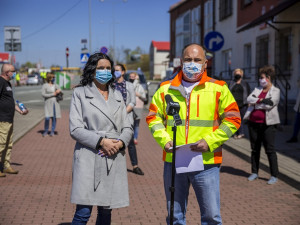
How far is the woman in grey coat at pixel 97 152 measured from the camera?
12.6 feet

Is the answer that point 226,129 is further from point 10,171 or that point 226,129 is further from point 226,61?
point 226,61

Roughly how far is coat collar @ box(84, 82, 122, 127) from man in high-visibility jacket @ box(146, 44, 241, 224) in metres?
0.41

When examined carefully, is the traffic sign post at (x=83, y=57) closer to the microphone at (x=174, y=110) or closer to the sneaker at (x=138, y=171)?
the sneaker at (x=138, y=171)

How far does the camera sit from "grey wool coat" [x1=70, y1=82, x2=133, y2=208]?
151 inches

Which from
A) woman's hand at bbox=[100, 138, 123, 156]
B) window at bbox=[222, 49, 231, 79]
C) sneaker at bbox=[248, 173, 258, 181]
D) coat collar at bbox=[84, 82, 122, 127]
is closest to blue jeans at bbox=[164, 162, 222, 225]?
woman's hand at bbox=[100, 138, 123, 156]

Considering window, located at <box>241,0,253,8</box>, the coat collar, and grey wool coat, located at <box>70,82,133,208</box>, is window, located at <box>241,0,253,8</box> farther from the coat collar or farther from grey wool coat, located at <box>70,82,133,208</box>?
grey wool coat, located at <box>70,82,133,208</box>

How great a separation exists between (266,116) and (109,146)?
4177mm

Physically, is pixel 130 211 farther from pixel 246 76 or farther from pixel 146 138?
pixel 246 76

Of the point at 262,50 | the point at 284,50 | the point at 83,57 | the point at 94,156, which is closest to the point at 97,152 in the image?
the point at 94,156

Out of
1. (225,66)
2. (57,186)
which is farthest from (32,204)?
(225,66)

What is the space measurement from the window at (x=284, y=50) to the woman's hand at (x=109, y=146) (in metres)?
16.2

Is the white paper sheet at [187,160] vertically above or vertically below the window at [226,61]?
below

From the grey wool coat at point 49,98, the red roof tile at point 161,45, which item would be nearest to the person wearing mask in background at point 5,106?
the grey wool coat at point 49,98

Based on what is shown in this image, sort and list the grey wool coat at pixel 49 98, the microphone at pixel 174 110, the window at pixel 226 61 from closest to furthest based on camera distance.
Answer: the microphone at pixel 174 110, the grey wool coat at pixel 49 98, the window at pixel 226 61
